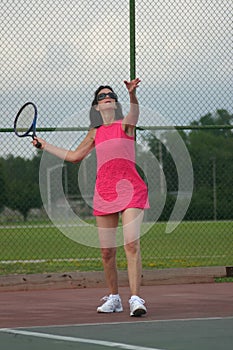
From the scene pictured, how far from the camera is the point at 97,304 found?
11.2m

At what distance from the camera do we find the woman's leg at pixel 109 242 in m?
10.2

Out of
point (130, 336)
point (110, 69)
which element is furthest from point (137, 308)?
point (110, 69)

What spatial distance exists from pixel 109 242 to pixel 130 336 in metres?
2.26

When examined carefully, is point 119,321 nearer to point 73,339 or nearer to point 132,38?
point 73,339

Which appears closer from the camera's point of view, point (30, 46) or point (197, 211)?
point (30, 46)

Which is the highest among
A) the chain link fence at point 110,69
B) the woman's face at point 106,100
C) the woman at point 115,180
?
the chain link fence at point 110,69

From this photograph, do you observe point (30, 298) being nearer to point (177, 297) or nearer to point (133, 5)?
point (177, 297)

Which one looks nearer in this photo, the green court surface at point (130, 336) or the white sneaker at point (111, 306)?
the green court surface at point (130, 336)

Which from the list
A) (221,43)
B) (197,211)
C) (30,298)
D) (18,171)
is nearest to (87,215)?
(18,171)

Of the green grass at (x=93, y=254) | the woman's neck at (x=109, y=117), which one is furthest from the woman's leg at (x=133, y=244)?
the green grass at (x=93, y=254)

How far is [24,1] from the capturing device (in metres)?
13.7

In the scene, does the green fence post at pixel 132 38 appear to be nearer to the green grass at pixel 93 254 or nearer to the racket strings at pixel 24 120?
the racket strings at pixel 24 120

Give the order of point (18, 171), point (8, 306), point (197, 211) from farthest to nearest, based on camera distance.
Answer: point (197, 211), point (18, 171), point (8, 306)

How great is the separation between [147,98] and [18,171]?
2.71m
